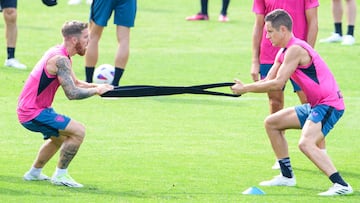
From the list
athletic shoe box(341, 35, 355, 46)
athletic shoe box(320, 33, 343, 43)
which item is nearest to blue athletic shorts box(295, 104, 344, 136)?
athletic shoe box(341, 35, 355, 46)

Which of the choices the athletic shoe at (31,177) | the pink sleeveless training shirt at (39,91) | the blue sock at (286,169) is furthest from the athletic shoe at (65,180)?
the blue sock at (286,169)

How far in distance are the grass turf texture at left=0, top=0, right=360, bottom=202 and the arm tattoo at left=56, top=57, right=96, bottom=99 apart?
894 mm

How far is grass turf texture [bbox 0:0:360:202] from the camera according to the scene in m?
10.1

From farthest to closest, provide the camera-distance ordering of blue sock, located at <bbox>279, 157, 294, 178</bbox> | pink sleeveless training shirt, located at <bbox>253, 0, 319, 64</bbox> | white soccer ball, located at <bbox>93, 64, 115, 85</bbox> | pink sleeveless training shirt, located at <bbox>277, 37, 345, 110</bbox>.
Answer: white soccer ball, located at <bbox>93, 64, 115, 85</bbox>, pink sleeveless training shirt, located at <bbox>253, 0, 319, 64</bbox>, blue sock, located at <bbox>279, 157, 294, 178</bbox>, pink sleeveless training shirt, located at <bbox>277, 37, 345, 110</bbox>

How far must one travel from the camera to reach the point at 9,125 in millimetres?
13406

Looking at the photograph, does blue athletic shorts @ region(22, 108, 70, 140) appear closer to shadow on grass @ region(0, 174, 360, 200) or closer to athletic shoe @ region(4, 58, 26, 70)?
shadow on grass @ region(0, 174, 360, 200)

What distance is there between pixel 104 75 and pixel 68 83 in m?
5.92

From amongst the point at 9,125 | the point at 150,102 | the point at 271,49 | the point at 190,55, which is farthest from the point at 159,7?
the point at 271,49

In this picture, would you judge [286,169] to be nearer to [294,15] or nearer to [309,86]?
[309,86]

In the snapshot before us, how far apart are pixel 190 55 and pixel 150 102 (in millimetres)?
4098

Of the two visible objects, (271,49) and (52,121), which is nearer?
(52,121)

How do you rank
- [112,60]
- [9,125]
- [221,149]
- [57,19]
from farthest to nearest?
[57,19] < [112,60] < [9,125] < [221,149]

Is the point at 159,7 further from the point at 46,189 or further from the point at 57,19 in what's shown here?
the point at 46,189

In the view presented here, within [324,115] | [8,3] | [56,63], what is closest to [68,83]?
[56,63]
